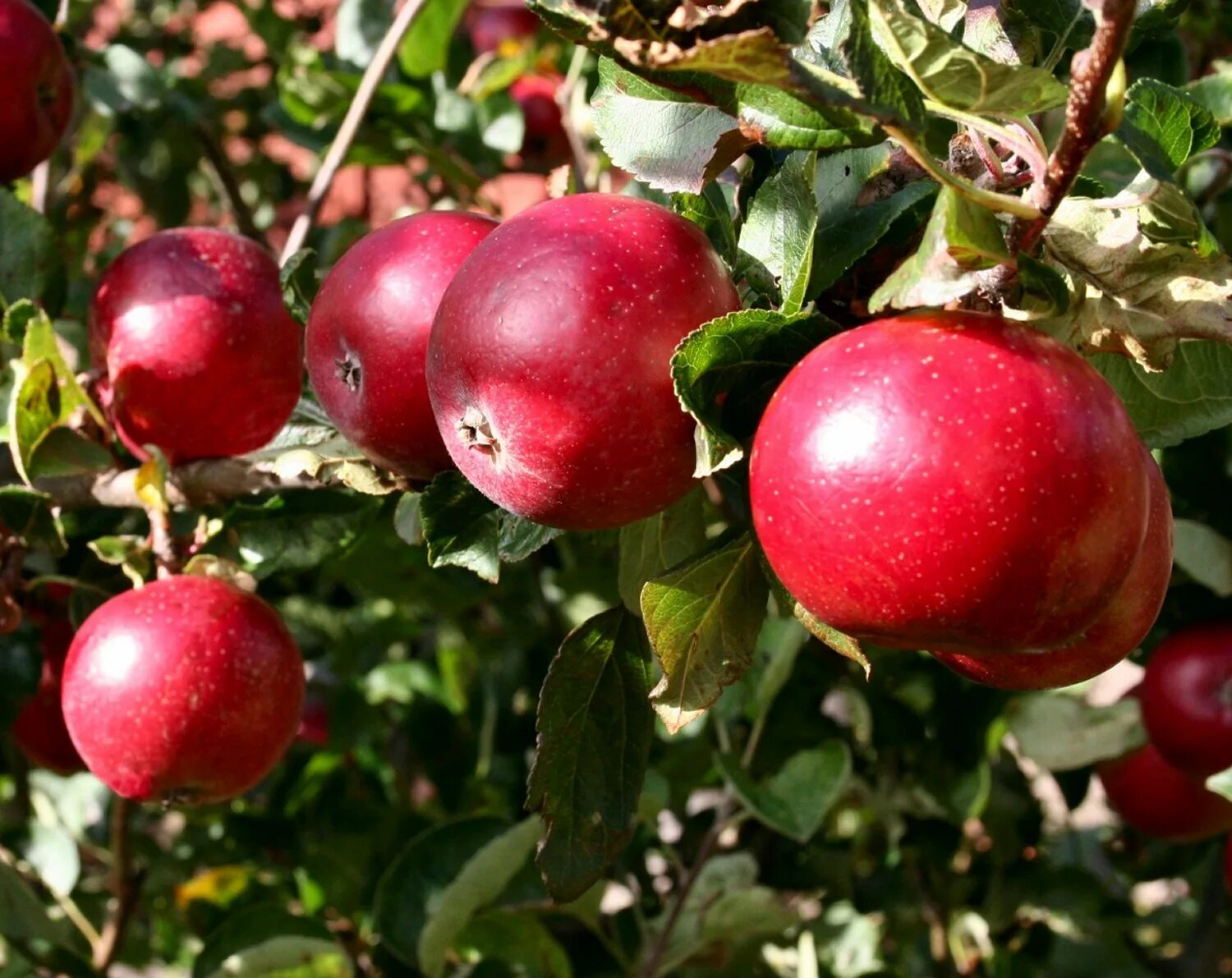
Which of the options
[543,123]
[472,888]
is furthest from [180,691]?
[543,123]

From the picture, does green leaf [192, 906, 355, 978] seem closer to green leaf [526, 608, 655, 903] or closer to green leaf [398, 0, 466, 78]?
green leaf [526, 608, 655, 903]

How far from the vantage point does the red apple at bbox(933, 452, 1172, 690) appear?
0.75 m

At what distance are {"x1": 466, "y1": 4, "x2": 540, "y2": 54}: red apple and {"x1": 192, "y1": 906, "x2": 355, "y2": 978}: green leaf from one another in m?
1.81

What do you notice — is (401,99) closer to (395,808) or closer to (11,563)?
(11,563)

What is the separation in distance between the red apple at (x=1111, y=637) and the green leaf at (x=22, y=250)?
0.98 metres

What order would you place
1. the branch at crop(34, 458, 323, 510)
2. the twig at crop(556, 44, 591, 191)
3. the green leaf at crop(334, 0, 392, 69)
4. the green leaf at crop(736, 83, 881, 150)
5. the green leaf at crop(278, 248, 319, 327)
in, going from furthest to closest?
1. the green leaf at crop(334, 0, 392, 69)
2. the twig at crop(556, 44, 591, 191)
3. the branch at crop(34, 458, 323, 510)
4. the green leaf at crop(278, 248, 319, 327)
5. the green leaf at crop(736, 83, 881, 150)

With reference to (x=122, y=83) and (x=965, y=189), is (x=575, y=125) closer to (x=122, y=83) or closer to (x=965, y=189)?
(x=122, y=83)

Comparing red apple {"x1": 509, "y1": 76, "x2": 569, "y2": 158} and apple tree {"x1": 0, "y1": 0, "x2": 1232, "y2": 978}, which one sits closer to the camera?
apple tree {"x1": 0, "y1": 0, "x2": 1232, "y2": 978}

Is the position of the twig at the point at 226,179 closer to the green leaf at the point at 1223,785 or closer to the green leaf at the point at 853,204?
the green leaf at the point at 853,204

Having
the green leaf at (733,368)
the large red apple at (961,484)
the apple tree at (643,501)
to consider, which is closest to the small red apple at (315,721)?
the apple tree at (643,501)

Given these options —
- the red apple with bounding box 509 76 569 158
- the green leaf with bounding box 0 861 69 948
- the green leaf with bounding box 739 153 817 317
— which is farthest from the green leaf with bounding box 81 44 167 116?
the green leaf with bounding box 739 153 817 317

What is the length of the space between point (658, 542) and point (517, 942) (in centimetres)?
76

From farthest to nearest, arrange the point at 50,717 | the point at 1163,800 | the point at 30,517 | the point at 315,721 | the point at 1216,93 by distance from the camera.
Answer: the point at 315,721
the point at 1163,800
the point at 50,717
the point at 1216,93
the point at 30,517

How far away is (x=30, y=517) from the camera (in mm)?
1165
